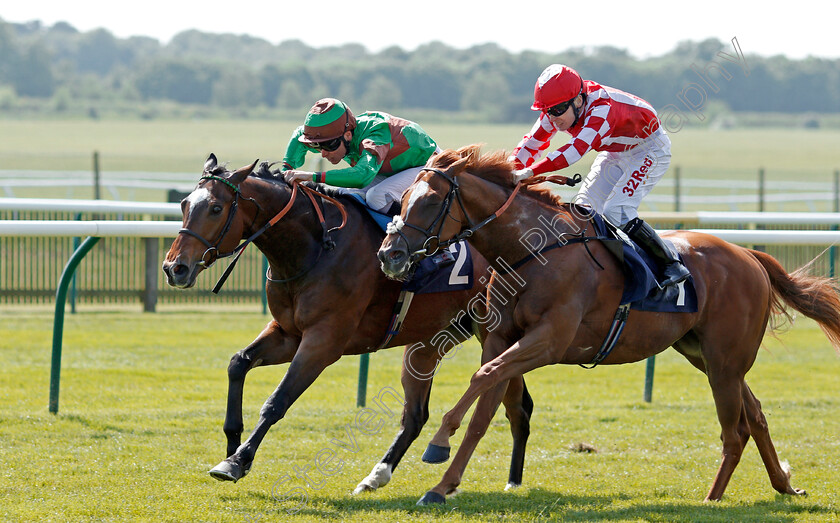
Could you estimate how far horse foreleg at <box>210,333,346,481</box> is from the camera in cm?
433

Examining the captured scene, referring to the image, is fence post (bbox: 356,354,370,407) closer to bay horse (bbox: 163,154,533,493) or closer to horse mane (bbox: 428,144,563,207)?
bay horse (bbox: 163,154,533,493)

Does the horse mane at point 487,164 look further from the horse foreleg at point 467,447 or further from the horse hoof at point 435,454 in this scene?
the horse hoof at point 435,454

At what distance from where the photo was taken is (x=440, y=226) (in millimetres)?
4227

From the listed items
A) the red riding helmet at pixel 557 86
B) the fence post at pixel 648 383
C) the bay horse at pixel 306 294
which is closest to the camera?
the bay horse at pixel 306 294

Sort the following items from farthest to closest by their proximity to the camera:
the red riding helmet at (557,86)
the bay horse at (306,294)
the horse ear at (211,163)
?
the red riding helmet at (557,86) < the horse ear at (211,163) < the bay horse at (306,294)

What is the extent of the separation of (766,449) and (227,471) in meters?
2.69

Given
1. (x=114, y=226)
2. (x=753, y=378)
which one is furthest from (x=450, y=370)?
(x=114, y=226)

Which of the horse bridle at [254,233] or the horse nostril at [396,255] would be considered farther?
the horse bridle at [254,233]

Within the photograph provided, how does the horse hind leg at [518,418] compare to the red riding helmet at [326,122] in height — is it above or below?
below

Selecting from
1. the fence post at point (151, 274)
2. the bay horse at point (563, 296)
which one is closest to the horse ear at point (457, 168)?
the bay horse at point (563, 296)

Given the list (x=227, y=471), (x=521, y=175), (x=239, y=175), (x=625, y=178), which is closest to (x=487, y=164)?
(x=521, y=175)

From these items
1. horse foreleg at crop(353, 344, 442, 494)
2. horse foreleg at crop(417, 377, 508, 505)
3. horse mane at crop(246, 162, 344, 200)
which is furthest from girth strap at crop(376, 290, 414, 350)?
horse foreleg at crop(417, 377, 508, 505)

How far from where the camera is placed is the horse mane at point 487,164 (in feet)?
14.4

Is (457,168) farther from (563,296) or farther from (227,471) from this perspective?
(227,471)
